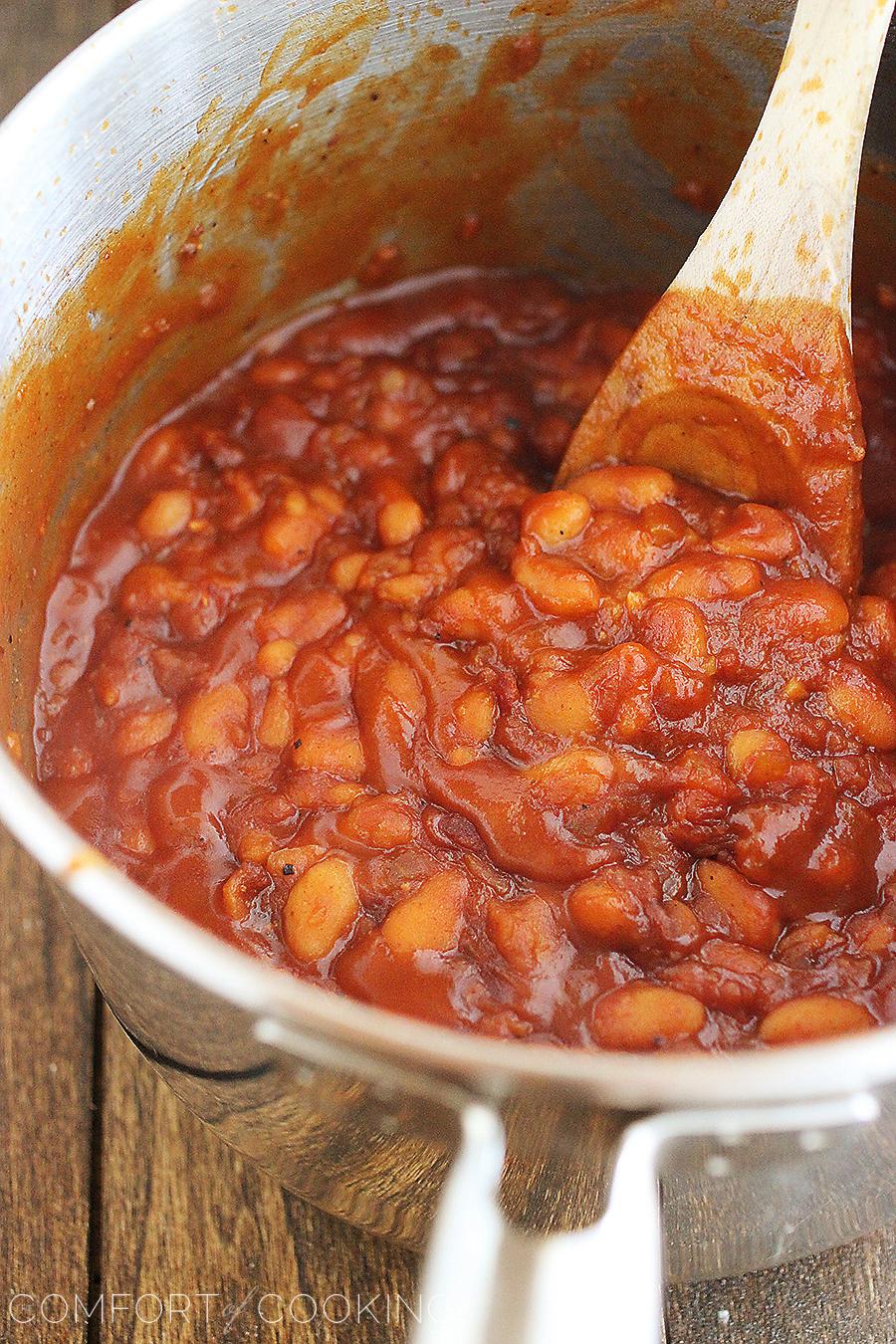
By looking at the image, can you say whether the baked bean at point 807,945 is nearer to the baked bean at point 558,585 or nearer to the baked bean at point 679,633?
the baked bean at point 679,633

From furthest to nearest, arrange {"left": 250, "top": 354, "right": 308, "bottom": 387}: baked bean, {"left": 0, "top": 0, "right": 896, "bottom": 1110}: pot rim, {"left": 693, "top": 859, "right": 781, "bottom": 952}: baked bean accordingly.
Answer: {"left": 250, "top": 354, "right": 308, "bottom": 387}: baked bean
{"left": 693, "top": 859, "right": 781, "bottom": 952}: baked bean
{"left": 0, "top": 0, "right": 896, "bottom": 1110}: pot rim

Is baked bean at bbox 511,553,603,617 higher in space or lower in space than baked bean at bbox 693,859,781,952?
higher

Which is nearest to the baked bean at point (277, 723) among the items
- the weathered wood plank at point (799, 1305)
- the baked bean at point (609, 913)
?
the baked bean at point (609, 913)

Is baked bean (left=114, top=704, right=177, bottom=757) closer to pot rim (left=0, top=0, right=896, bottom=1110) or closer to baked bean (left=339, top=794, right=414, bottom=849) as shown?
baked bean (left=339, top=794, right=414, bottom=849)

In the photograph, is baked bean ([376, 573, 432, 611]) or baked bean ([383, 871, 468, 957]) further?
baked bean ([376, 573, 432, 611])

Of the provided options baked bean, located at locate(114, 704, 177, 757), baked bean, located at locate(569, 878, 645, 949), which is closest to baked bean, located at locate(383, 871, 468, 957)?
baked bean, located at locate(569, 878, 645, 949)

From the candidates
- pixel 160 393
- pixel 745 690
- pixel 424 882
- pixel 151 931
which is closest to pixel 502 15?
pixel 160 393

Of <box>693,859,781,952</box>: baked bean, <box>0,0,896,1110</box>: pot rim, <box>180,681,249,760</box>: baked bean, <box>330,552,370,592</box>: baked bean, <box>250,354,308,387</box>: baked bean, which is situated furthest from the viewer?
<box>250,354,308,387</box>: baked bean

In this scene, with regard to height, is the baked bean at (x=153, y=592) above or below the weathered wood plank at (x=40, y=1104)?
above
